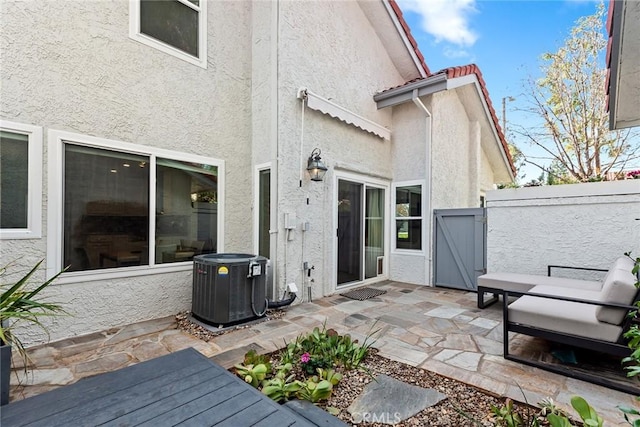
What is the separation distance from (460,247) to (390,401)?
683cm

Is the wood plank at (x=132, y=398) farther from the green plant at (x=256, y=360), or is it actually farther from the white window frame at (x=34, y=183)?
the white window frame at (x=34, y=183)

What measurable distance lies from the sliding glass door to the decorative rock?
4.82m

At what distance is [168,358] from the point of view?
4109 mm

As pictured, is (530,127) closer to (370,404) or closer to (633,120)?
(633,120)

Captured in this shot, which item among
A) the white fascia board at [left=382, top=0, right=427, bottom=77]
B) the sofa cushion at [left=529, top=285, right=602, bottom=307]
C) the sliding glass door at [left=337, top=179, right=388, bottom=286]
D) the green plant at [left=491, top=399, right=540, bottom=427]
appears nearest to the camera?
the green plant at [left=491, top=399, right=540, bottom=427]

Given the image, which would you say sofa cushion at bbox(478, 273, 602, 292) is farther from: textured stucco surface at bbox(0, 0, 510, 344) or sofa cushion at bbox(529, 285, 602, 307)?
textured stucco surface at bbox(0, 0, 510, 344)

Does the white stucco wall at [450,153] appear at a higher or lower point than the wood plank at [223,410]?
higher

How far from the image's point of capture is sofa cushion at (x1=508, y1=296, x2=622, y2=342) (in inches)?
148

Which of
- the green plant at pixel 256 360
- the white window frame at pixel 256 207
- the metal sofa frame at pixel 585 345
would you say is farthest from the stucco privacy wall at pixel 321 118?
the metal sofa frame at pixel 585 345

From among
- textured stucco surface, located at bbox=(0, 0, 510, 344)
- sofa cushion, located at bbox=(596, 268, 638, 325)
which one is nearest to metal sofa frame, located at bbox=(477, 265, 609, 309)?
textured stucco surface, located at bbox=(0, 0, 510, 344)

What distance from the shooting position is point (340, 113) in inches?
316

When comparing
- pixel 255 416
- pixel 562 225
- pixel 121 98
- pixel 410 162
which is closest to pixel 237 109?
pixel 121 98

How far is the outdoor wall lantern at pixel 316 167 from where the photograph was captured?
23.7ft

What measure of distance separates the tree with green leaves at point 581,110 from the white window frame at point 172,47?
50.5 feet
